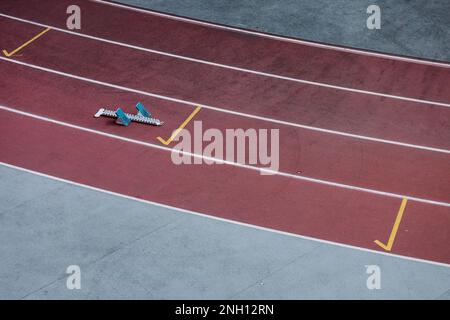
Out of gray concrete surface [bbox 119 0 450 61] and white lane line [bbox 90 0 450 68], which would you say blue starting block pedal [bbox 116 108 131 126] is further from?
gray concrete surface [bbox 119 0 450 61]

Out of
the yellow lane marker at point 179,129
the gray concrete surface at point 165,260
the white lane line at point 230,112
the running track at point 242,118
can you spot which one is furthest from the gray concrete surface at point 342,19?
the gray concrete surface at point 165,260

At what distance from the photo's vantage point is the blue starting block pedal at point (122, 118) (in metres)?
12.9

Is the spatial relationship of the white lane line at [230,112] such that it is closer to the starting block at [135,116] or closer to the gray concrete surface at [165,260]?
the starting block at [135,116]

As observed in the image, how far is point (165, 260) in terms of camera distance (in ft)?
34.6

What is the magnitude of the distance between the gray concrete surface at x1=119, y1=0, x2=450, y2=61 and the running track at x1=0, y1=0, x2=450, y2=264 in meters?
0.48

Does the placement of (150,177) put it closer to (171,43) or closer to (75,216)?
(75,216)

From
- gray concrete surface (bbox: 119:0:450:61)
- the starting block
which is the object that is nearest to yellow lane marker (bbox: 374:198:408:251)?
the starting block

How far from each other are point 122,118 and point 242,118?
86.2 inches

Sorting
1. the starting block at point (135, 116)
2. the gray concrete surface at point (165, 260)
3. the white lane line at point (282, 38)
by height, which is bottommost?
the gray concrete surface at point (165, 260)

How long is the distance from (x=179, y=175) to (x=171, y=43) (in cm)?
447

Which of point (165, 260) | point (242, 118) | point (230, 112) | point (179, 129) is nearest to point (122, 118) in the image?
point (179, 129)

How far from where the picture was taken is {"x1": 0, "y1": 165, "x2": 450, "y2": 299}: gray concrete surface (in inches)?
395

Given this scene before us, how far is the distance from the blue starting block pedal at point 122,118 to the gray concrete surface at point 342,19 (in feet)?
14.3

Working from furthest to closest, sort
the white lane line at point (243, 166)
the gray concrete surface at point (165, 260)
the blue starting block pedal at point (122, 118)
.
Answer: the blue starting block pedal at point (122, 118)
the white lane line at point (243, 166)
the gray concrete surface at point (165, 260)
